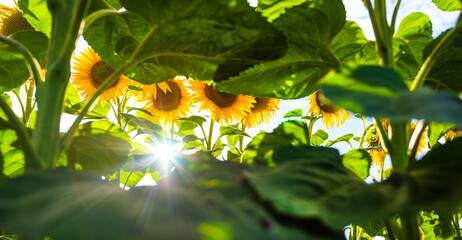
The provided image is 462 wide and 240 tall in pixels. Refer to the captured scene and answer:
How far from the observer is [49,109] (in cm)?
45

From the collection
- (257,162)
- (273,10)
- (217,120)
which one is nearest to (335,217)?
(257,162)

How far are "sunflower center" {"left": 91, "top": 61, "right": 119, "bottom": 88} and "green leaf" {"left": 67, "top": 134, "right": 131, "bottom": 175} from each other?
3.38ft

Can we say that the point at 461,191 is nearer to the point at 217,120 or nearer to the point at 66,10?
the point at 66,10

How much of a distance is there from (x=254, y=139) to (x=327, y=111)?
1162 mm

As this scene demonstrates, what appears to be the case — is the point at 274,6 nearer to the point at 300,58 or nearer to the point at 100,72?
the point at 300,58

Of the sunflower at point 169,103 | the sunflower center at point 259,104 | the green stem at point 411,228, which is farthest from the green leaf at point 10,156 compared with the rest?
the sunflower center at point 259,104

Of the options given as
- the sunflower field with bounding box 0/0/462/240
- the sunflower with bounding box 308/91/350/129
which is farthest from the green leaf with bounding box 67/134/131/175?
the sunflower with bounding box 308/91/350/129

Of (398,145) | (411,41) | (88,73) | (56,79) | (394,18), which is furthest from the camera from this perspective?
(88,73)

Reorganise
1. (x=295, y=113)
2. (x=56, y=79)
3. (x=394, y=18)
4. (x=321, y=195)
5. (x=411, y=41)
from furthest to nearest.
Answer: (x=295, y=113), (x=411, y=41), (x=394, y=18), (x=56, y=79), (x=321, y=195)

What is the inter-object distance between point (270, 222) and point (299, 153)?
0.24 meters

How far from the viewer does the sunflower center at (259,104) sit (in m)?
1.80

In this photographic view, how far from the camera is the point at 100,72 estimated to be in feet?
5.31

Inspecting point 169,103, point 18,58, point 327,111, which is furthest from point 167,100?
point 18,58

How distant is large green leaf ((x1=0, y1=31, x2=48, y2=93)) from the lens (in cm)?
71
